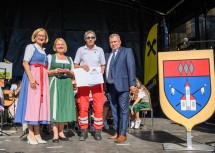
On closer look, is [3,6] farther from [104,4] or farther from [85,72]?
[85,72]

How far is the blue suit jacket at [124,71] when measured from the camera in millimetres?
4762

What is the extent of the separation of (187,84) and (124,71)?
3.64ft

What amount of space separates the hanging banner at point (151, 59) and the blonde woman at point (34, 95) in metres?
4.28

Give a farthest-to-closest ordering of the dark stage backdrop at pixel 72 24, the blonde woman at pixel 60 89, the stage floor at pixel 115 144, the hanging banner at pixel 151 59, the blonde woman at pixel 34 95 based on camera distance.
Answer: the dark stage backdrop at pixel 72 24, the hanging banner at pixel 151 59, the blonde woman at pixel 60 89, the blonde woman at pixel 34 95, the stage floor at pixel 115 144

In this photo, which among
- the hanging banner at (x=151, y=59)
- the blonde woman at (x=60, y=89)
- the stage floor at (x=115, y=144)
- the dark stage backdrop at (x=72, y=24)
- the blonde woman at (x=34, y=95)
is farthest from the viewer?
the dark stage backdrop at (x=72, y=24)

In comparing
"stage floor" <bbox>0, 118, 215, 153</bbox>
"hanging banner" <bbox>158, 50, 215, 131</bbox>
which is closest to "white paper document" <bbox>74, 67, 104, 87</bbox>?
"stage floor" <bbox>0, 118, 215, 153</bbox>

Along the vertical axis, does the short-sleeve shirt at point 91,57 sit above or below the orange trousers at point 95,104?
above

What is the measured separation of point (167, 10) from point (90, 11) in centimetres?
235

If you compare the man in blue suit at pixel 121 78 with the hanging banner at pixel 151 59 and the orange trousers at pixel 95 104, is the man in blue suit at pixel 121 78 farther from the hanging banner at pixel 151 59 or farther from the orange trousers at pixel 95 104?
the hanging banner at pixel 151 59

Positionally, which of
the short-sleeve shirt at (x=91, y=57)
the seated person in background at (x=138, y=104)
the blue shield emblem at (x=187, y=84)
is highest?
the short-sleeve shirt at (x=91, y=57)

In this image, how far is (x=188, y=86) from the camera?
4113 mm

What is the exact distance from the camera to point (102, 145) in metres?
4.39

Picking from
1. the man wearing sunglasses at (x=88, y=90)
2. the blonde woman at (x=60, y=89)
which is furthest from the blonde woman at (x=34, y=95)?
the man wearing sunglasses at (x=88, y=90)

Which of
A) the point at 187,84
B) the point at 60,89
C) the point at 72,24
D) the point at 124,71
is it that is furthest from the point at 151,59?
the point at 187,84
